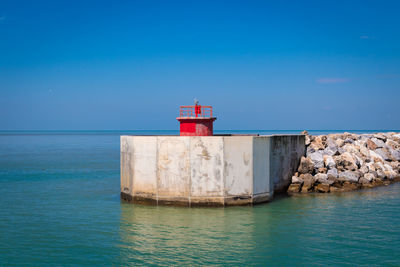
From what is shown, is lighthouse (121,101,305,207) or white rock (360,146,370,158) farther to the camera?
white rock (360,146,370,158)

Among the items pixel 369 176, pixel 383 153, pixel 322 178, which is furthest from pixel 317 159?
pixel 383 153

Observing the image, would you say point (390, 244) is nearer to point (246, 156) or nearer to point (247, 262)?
point (247, 262)

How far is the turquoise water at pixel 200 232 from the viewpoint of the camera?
1011 centimetres

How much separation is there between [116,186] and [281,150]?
9026 millimetres

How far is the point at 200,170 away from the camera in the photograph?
1433 cm

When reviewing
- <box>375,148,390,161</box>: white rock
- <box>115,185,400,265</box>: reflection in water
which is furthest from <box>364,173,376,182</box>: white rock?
<box>115,185,400,265</box>: reflection in water

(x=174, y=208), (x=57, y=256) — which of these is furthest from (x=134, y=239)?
(x=174, y=208)

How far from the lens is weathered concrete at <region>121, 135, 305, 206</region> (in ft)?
47.0

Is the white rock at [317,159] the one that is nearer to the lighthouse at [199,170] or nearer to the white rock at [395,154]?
the lighthouse at [199,170]

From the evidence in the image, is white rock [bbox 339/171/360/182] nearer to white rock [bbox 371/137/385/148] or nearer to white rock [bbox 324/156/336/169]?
white rock [bbox 324/156/336/169]

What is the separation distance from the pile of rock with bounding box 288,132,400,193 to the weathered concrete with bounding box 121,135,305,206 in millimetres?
4213

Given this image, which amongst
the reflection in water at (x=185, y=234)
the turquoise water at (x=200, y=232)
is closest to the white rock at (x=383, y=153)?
the turquoise water at (x=200, y=232)

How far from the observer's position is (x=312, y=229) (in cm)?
1259

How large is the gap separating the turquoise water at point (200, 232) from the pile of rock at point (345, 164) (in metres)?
1.06
